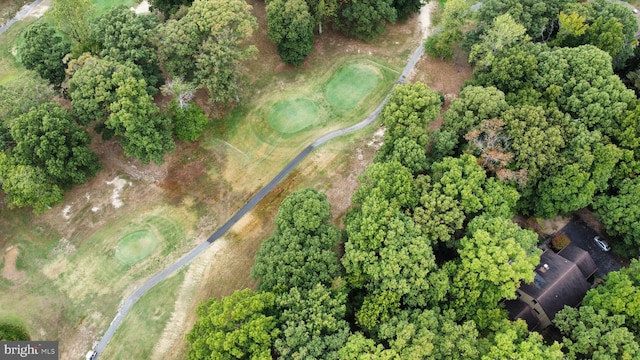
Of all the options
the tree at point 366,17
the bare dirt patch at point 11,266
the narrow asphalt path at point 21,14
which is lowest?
the bare dirt patch at point 11,266

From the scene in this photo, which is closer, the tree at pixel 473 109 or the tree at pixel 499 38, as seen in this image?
the tree at pixel 473 109

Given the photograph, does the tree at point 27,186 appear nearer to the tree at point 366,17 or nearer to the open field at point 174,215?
the open field at point 174,215

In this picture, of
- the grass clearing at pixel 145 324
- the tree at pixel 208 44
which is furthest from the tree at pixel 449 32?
the grass clearing at pixel 145 324

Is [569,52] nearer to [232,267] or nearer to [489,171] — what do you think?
[489,171]

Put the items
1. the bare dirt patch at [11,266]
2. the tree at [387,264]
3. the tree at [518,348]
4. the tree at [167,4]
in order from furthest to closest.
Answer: the tree at [167,4] < the bare dirt patch at [11,266] < the tree at [387,264] < the tree at [518,348]

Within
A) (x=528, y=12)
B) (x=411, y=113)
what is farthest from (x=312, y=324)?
(x=528, y=12)

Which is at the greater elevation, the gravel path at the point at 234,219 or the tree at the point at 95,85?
the tree at the point at 95,85
